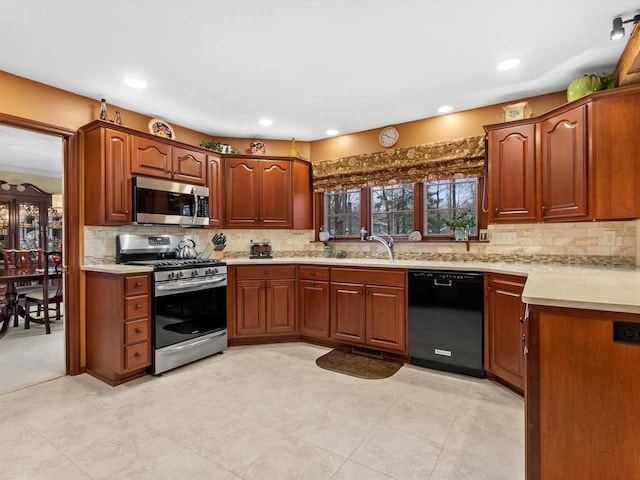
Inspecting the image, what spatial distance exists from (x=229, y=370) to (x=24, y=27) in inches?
110

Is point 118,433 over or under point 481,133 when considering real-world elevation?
under

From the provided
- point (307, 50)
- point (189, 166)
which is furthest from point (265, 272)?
point (307, 50)

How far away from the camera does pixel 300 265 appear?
368cm

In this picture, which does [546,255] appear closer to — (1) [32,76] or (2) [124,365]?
(2) [124,365]

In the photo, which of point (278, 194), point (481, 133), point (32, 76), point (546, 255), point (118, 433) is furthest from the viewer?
point (278, 194)

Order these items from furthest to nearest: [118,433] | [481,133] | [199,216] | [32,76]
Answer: [199,216] → [481,133] → [32,76] → [118,433]

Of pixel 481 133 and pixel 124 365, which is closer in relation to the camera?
pixel 124 365

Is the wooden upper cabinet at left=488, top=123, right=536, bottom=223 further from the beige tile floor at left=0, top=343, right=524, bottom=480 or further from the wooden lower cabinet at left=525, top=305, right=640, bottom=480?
the wooden lower cabinet at left=525, top=305, right=640, bottom=480

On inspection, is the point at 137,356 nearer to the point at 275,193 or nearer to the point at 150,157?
the point at 150,157

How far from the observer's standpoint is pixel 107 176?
2873 millimetres

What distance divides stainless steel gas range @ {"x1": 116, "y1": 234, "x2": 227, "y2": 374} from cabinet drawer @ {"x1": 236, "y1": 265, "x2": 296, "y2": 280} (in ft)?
0.62

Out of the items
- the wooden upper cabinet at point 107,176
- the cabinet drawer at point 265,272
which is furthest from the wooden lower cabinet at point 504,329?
the wooden upper cabinet at point 107,176

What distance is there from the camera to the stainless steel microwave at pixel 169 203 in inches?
121

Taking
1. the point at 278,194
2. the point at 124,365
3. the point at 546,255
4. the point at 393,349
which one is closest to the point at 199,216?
the point at 278,194
